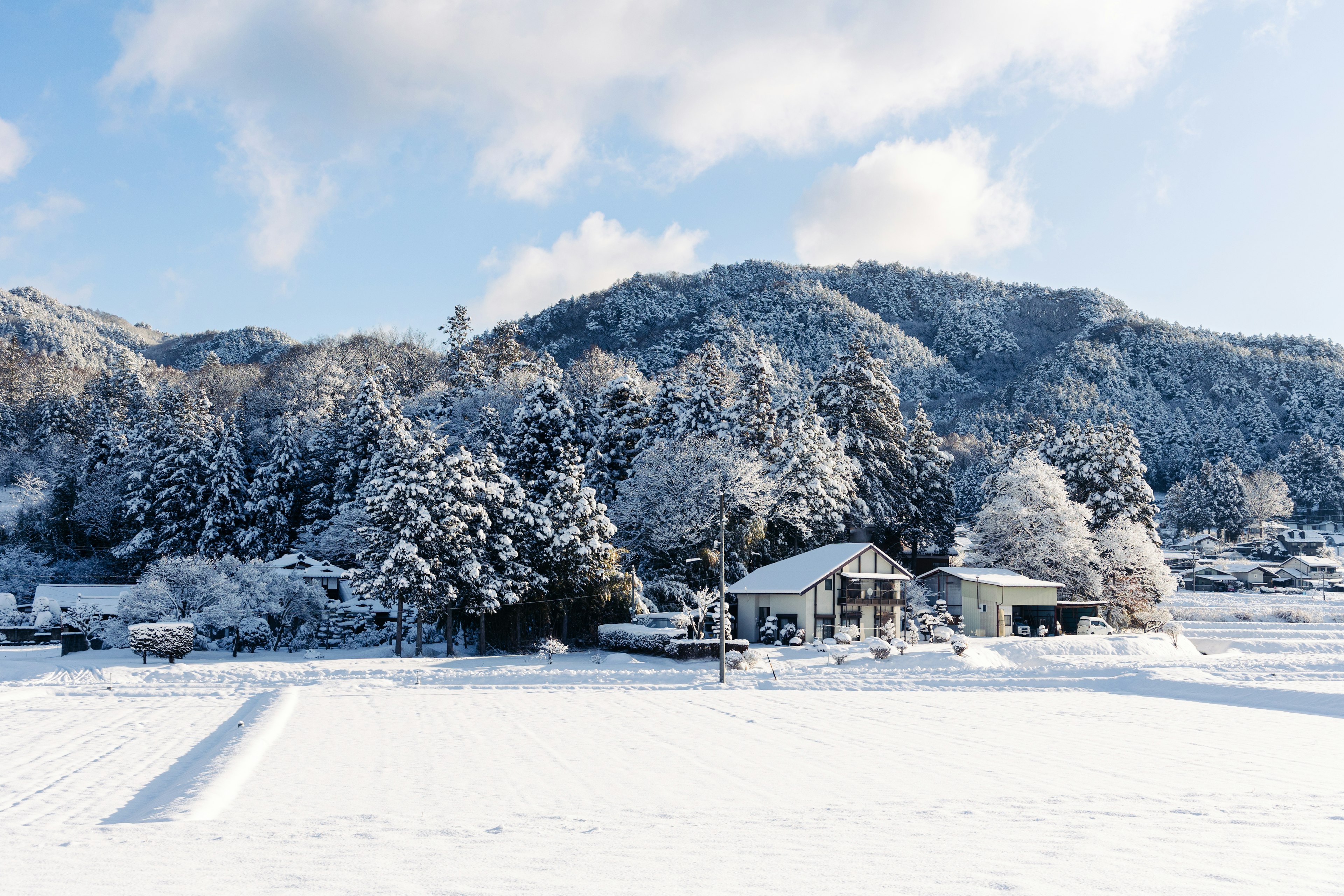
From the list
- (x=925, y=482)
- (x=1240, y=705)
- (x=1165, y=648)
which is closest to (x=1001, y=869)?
(x=1240, y=705)

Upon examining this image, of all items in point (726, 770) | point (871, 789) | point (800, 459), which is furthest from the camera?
point (800, 459)

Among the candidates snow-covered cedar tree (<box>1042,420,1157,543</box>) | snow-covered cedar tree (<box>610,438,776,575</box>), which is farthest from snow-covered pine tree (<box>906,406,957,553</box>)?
snow-covered cedar tree (<box>610,438,776,575</box>)

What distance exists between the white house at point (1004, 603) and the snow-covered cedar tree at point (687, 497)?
40.6ft

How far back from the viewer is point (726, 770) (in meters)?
13.1

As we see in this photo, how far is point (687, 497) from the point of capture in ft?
152

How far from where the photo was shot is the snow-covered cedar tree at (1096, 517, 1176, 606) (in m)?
50.0

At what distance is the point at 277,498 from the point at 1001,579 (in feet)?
144

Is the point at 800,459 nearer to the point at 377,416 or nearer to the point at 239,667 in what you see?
the point at 377,416

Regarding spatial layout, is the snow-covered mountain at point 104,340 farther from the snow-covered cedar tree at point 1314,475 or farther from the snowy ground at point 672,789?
the snow-covered cedar tree at point 1314,475

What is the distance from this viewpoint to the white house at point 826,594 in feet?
136

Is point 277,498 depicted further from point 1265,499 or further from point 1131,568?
point 1265,499

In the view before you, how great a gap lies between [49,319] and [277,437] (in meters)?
125

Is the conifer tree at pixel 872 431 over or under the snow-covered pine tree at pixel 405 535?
over

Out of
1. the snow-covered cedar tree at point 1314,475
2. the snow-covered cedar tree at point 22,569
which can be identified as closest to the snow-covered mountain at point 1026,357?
the snow-covered cedar tree at point 1314,475
